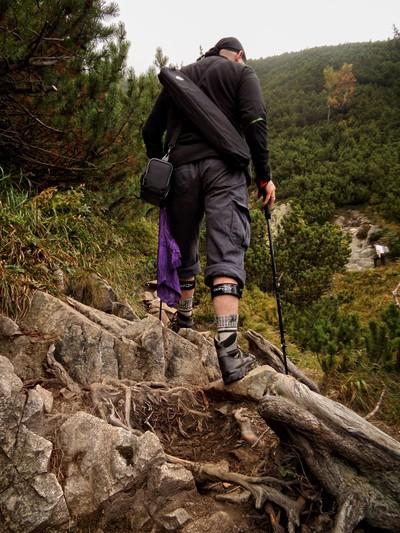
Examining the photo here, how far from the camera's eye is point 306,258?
12844mm

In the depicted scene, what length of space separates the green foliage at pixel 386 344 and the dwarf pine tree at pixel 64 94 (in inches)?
136

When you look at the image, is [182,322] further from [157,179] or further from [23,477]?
[23,477]

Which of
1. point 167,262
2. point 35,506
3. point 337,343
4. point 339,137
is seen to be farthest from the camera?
point 339,137

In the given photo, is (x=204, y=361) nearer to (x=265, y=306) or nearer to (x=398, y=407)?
(x=398, y=407)

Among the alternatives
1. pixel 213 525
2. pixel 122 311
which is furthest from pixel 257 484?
pixel 122 311

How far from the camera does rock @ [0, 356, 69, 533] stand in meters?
1.84

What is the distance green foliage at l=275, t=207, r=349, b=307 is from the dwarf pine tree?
7491 millimetres

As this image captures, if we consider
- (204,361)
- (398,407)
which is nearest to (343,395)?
(398,407)

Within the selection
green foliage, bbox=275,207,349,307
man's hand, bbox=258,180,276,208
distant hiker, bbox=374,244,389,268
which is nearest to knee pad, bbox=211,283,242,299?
man's hand, bbox=258,180,276,208

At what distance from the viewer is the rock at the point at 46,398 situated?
247 cm

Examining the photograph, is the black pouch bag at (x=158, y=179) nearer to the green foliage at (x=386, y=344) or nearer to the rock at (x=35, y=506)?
the rock at (x=35, y=506)

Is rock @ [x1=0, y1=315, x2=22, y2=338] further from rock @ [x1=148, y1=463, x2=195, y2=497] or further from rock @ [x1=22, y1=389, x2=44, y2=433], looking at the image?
rock @ [x1=148, y1=463, x2=195, y2=497]

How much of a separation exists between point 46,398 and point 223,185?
1.69 meters

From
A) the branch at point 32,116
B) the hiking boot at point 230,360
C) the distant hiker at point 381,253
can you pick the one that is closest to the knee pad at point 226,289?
A: the hiking boot at point 230,360
